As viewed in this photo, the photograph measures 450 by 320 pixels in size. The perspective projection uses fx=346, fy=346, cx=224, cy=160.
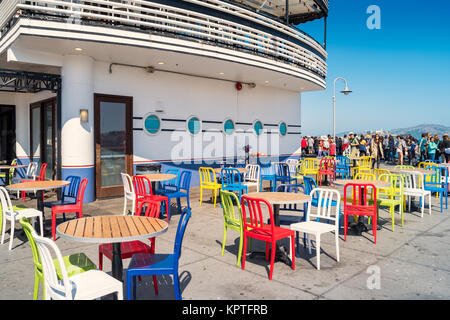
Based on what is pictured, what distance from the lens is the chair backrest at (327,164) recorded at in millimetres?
11867

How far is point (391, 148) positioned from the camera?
2191cm

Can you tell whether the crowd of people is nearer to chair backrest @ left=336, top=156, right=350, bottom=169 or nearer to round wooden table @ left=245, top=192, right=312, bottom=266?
chair backrest @ left=336, top=156, right=350, bottom=169

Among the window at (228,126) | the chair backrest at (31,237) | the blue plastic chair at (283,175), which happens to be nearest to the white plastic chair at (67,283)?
the chair backrest at (31,237)

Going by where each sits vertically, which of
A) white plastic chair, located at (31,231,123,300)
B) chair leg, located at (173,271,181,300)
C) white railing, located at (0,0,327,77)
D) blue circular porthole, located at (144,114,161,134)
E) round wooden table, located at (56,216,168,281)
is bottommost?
chair leg, located at (173,271,181,300)

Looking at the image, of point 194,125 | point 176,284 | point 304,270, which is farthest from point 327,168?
point 176,284

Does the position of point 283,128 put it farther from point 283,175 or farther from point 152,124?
point 152,124

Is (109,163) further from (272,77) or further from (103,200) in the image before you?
(272,77)

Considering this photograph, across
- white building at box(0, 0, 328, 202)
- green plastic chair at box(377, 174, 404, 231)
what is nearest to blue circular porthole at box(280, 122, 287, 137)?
white building at box(0, 0, 328, 202)

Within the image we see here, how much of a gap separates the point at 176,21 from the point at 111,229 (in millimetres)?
6696

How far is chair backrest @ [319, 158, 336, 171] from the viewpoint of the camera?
11.9 meters

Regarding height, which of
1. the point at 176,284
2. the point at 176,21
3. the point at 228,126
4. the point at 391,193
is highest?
the point at 176,21

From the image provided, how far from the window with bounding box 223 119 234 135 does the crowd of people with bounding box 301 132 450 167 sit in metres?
7.16

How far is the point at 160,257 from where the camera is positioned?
11.5ft

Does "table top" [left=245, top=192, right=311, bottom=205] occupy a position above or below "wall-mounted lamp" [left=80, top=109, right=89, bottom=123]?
below
